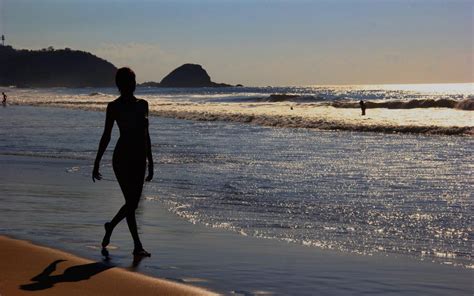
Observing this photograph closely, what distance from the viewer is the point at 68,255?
6.91m

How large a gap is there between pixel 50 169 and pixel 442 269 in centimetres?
1036

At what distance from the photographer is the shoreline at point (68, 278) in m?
5.57

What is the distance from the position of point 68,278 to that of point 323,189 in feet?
22.6

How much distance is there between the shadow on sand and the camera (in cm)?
567

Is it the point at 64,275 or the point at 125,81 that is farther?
the point at 125,81

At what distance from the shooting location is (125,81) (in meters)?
7.04

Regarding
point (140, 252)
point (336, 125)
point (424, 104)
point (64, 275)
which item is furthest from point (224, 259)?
point (424, 104)

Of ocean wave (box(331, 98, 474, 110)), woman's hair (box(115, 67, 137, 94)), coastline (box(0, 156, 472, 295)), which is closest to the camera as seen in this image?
coastline (box(0, 156, 472, 295))

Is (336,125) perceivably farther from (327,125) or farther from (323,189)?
(323,189)

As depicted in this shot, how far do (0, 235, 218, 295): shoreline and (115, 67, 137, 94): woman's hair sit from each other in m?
1.57

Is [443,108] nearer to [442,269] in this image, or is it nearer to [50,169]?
[50,169]

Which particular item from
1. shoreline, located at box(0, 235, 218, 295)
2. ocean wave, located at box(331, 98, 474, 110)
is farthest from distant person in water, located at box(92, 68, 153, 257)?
ocean wave, located at box(331, 98, 474, 110)

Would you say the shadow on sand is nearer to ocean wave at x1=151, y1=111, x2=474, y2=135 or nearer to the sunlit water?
the sunlit water

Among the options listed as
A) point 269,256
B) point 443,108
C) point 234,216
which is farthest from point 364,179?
point 443,108
